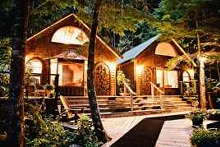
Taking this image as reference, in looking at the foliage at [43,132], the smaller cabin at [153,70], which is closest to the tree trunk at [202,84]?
the smaller cabin at [153,70]

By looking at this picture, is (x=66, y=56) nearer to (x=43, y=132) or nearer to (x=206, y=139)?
(x=43, y=132)

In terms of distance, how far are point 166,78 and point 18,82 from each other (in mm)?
16173

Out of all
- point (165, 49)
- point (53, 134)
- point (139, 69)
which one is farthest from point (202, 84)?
point (53, 134)

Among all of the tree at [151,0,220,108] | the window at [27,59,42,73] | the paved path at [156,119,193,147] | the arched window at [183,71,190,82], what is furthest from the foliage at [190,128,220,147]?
the arched window at [183,71,190,82]

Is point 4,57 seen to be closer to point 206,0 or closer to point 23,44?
point 23,44

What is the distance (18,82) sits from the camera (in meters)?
4.30

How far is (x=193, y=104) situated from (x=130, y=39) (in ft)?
60.0

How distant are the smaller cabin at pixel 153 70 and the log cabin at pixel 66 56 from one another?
2.64 m

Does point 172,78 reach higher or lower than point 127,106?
higher

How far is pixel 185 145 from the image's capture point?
5.68m

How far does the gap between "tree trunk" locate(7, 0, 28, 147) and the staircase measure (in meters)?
6.69

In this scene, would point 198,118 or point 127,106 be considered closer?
point 198,118

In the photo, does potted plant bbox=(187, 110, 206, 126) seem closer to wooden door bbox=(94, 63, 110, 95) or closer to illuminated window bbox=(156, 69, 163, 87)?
wooden door bbox=(94, 63, 110, 95)

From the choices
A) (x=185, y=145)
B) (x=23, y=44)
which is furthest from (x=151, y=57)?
(x=23, y=44)
